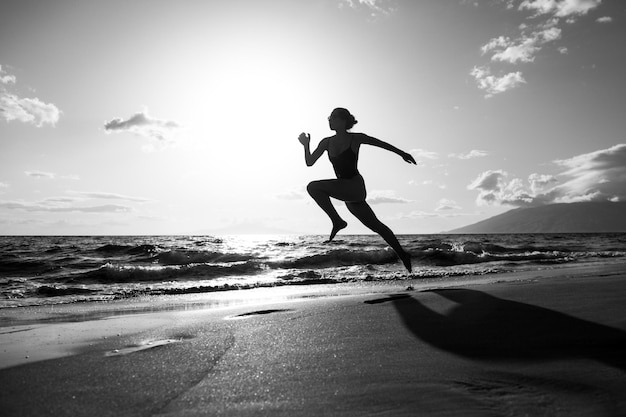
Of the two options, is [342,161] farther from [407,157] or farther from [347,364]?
[347,364]

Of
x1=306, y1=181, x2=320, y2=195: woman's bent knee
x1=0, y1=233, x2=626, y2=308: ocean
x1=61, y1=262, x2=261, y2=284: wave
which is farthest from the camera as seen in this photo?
x1=61, y1=262, x2=261, y2=284: wave

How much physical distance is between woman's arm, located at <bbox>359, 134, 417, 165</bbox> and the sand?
253 centimetres

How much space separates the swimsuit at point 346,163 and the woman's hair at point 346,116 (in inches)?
14.2

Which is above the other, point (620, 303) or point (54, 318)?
point (620, 303)

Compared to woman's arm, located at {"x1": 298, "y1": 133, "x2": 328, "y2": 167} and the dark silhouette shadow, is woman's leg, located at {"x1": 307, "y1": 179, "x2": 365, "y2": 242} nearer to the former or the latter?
woman's arm, located at {"x1": 298, "y1": 133, "x2": 328, "y2": 167}

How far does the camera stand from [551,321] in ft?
8.50

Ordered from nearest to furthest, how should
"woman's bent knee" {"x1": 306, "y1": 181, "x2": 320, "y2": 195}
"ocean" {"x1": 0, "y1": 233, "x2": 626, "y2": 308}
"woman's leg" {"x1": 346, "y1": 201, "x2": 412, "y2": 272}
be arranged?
"woman's bent knee" {"x1": 306, "y1": 181, "x2": 320, "y2": 195}, "woman's leg" {"x1": 346, "y1": 201, "x2": 412, "y2": 272}, "ocean" {"x1": 0, "y1": 233, "x2": 626, "y2": 308}

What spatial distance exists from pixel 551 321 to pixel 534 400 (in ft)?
4.60

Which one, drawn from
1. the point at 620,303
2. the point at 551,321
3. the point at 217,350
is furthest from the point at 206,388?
the point at 620,303

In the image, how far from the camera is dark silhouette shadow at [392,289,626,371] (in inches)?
77.4

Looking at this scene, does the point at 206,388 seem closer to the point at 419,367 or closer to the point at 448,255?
Result: the point at 419,367

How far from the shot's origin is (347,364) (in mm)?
1944

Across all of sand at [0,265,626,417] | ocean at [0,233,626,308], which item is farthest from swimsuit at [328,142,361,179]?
ocean at [0,233,626,308]

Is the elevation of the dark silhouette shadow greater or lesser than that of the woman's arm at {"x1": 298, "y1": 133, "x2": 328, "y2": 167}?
lesser
